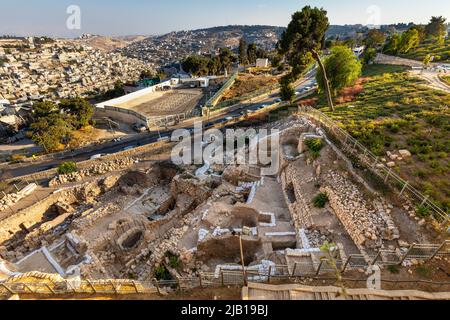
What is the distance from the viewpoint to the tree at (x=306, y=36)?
2394 centimetres

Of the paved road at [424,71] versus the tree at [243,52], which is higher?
the tree at [243,52]

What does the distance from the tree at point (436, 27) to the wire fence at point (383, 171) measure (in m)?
56.8

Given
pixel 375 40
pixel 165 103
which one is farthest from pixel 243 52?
pixel 375 40

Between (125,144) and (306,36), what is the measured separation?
28572 millimetres

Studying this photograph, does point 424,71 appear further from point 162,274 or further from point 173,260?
point 162,274

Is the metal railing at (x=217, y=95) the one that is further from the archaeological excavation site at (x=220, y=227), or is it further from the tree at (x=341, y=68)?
the archaeological excavation site at (x=220, y=227)

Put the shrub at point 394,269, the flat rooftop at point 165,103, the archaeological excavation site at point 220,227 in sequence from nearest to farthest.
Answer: the shrub at point 394,269 < the archaeological excavation site at point 220,227 < the flat rooftop at point 165,103

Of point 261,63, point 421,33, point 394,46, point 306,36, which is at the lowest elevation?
point 306,36


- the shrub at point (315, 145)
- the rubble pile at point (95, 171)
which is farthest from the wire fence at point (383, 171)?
the rubble pile at point (95, 171)

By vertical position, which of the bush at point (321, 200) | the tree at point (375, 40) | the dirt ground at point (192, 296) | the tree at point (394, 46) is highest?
the tree at point (375, 40)

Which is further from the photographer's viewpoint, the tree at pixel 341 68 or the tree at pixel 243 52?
the tree at pixel 243 52

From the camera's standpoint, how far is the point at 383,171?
12539mm
